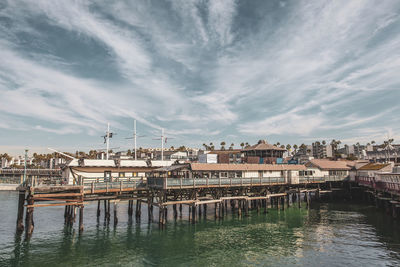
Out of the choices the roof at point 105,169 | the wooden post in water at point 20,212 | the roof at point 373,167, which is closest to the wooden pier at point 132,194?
the wooden post in water at point 20,212

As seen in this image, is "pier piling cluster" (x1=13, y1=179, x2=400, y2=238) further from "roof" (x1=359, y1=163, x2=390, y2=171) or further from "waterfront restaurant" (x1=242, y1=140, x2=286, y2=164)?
"waterfront restaurant" (x1=242, y1=140, x2=286, y2=164)

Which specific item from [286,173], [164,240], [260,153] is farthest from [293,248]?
[260,153]

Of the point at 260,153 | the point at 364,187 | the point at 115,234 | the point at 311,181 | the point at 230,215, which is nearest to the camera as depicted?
the point at 115,234

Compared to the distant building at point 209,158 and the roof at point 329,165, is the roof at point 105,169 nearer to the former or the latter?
the distant building at point 209,158

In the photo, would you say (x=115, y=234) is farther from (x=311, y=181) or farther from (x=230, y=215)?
(x=311, y=181)

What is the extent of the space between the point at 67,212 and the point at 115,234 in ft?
38.7

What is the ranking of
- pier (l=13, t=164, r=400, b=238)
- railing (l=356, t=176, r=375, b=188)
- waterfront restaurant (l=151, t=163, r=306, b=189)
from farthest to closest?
railing (l=356, t=176, r=375, b=188)
waterfront restaurant (l=151, t=163, r=306, b=189)
pier (l=13, t=164, r=400, b=238)

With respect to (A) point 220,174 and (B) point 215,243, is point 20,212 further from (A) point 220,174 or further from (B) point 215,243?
(A) point 220,174

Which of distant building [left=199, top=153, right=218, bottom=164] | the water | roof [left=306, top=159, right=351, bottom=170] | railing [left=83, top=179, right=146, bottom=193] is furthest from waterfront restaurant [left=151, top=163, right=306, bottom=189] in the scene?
roof [left=306, top=159, right=351, bottom=170]

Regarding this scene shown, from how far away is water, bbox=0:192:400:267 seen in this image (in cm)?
2270

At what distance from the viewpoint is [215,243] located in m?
27.9

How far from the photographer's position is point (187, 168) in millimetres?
39156

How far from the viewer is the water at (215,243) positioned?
894 inches

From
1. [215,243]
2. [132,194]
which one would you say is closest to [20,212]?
[132,194]
